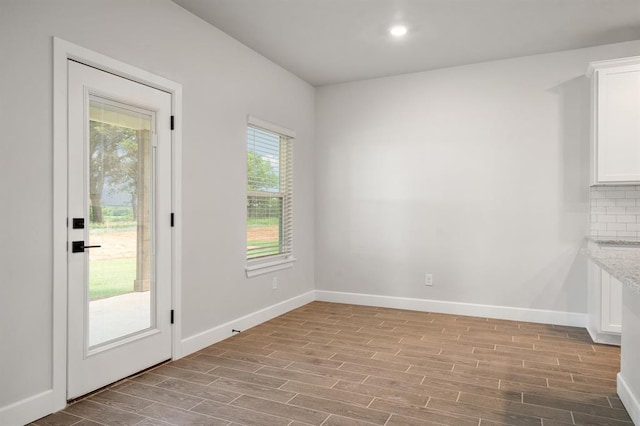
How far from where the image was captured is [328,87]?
5.61 meters

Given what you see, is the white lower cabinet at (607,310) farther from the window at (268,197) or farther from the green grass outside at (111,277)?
the green grass outside at (111,277)

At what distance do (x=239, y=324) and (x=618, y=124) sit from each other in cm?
390

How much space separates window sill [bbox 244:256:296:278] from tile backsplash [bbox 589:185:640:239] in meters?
3.14

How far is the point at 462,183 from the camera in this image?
15.9 ft

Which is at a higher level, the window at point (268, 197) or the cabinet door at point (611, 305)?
the window at point (268, 197)

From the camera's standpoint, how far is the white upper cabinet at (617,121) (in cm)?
379

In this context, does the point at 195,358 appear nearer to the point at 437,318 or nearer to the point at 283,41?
the point at 437,318

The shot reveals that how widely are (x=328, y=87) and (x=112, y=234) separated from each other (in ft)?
11.7

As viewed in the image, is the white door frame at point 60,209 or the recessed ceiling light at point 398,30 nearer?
the white door frame at point 60,209

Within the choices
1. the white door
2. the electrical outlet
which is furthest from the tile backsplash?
the white door

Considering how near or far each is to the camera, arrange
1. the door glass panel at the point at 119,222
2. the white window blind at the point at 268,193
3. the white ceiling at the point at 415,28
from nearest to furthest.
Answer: the door glass panel at the point at 119,222 → the white ceiling at the point at 415,28 → the white window blind at the point at 268,193

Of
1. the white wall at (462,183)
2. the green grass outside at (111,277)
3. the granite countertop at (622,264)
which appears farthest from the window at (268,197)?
the granite countertop at (622,264)

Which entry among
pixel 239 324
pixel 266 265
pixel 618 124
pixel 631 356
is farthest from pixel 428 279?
pixel 631 356

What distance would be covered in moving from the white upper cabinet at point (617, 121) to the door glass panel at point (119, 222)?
12.6 ft
